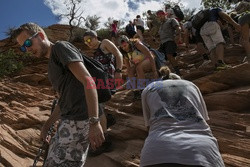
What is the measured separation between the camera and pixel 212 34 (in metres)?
6.46

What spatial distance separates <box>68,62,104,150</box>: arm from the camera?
7.31ft

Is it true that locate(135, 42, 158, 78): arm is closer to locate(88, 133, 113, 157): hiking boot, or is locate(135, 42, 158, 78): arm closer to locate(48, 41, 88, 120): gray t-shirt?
locate(88, 133, 113, 157): hiking boot

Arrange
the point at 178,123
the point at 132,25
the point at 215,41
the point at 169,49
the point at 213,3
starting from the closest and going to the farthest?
the point at 178,123 < the point at 215,41 < the point at 169,49 < the point at 132,25 < the point at 213,3

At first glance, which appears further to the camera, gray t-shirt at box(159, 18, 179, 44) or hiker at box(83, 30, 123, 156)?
gray t-shirt at box(159, 18, 179, 44)

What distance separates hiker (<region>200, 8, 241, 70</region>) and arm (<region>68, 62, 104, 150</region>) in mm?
4429

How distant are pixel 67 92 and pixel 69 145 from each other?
54 cm

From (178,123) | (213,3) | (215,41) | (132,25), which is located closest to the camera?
(178,123)

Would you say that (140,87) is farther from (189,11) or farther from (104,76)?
(189,11)

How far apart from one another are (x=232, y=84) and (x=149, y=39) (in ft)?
42.2

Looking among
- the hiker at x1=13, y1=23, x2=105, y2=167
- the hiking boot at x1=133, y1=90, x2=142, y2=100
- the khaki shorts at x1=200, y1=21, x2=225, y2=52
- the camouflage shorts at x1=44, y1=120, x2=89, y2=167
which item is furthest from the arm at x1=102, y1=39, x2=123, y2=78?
A: the khaki shorts at x1=200, y1=21, x2=225, y2=52

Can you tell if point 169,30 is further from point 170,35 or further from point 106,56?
point 106,56

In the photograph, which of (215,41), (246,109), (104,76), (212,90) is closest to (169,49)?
(215,41)

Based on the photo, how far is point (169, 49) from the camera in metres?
7.34

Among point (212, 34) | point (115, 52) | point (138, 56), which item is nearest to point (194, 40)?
point (212, 34)
